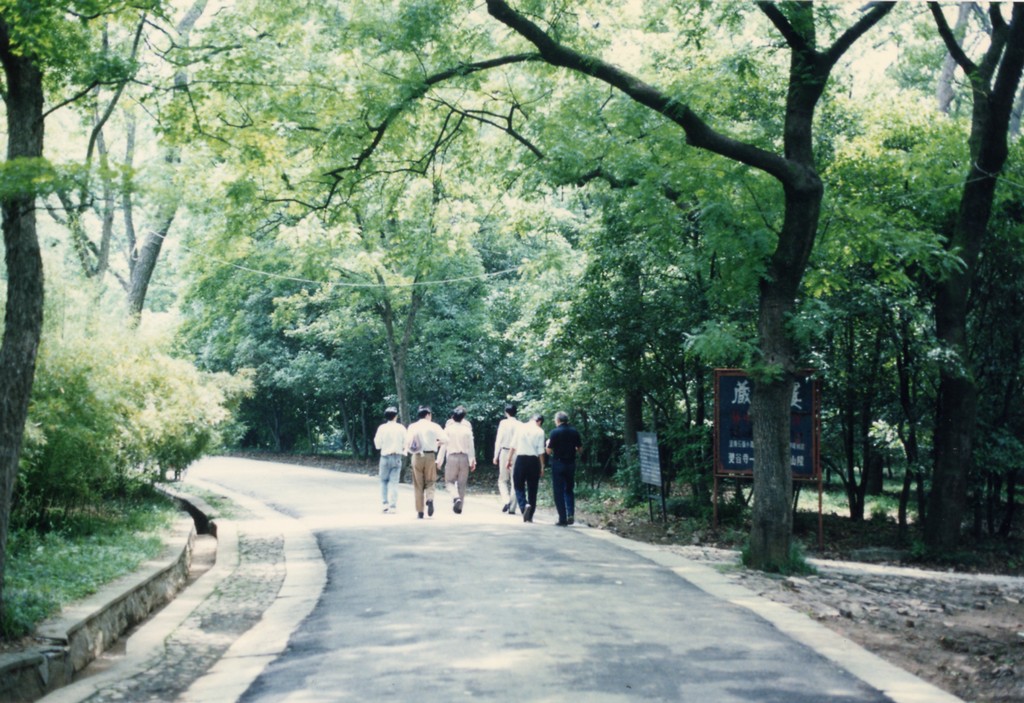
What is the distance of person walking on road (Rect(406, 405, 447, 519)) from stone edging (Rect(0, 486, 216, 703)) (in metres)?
5.01

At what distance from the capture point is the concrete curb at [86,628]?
6406 millimetres

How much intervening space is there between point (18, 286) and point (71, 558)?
3607 mm

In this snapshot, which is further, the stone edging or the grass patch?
the grass patch

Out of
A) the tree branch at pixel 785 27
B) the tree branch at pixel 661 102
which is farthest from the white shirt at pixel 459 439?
the tree branch at pixel 785 27

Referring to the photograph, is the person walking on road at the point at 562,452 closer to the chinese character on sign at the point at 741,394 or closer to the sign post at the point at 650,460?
the sign post at the point at 650,460

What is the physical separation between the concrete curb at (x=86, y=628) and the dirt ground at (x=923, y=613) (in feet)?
19.5

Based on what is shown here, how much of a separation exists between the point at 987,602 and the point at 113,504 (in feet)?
41.0

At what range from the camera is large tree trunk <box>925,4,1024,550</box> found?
14.4 m

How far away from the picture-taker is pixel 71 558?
33.0ft

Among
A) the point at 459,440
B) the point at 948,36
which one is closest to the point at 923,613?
the point at 948,36

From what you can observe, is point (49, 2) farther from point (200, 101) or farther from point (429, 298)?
point (429, 298)

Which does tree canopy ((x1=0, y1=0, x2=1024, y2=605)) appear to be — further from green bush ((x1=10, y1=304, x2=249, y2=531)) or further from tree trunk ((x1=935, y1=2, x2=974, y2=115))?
tree trunk ((x1=935, y1=2, x2=974, y2=115))

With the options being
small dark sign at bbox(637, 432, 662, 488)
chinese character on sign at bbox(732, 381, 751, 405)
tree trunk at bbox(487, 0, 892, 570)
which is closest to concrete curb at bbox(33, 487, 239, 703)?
tree trunk at bbox(487, 0, 892, 570)

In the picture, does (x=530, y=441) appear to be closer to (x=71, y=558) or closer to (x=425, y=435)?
(x=425, y=435)
